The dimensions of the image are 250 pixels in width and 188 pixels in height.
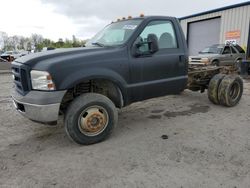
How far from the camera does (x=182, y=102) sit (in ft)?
20.8

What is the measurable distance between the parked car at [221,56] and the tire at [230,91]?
637 cm

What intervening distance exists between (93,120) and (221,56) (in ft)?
37.0

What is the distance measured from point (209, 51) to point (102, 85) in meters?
11.5

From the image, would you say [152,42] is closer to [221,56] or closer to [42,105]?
[42,105]

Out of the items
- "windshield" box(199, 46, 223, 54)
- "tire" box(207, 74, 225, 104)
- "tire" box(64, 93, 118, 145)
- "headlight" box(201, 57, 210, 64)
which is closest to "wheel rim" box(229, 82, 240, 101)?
"tire" box(207, 74, 225, 104)

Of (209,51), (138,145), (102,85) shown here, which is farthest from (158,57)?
(209,51)

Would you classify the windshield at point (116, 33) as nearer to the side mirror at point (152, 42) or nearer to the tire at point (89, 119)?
the side mirror at point (152, 42)

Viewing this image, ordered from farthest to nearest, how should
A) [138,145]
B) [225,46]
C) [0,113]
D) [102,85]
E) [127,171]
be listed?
[225,46], [0,113], [102,85], [138,145], [127,171]

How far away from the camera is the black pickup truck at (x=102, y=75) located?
319 centimetres

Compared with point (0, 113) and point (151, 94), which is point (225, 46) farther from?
point (0, 113)

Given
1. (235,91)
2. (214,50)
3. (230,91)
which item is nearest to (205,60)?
(214,50)

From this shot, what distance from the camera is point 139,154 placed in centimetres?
328

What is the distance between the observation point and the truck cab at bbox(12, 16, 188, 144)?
3193 millimetres

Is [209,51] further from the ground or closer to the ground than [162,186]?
Result: further from the ground
